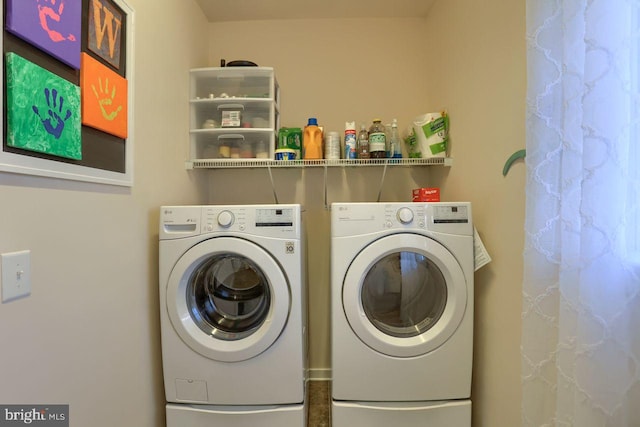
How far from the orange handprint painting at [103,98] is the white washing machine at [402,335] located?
2.84ft

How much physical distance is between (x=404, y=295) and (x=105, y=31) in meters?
1.53

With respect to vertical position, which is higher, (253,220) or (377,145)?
(377,145)

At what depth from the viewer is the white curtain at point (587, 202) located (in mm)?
672

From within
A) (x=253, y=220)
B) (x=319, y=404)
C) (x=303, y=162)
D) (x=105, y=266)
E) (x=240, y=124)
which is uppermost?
(x=240, y=124)

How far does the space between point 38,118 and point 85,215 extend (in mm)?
307

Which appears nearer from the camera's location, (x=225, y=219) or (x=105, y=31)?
(x=105, y=31)

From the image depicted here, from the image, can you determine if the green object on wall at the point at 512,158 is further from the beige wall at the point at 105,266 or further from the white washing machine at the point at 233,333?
the beige wall at the point at 105,266

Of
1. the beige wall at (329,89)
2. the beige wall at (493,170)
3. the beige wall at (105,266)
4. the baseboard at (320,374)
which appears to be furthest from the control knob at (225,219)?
the baseboard at (320,374)

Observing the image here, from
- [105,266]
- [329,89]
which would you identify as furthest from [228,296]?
[329,89]

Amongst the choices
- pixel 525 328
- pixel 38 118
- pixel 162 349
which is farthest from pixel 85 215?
pixel 525 328

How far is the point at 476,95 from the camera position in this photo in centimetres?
142

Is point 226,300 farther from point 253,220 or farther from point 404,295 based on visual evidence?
point 404,295

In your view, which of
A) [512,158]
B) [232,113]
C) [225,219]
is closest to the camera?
[512,158]

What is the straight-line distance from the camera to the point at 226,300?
4.74ft
